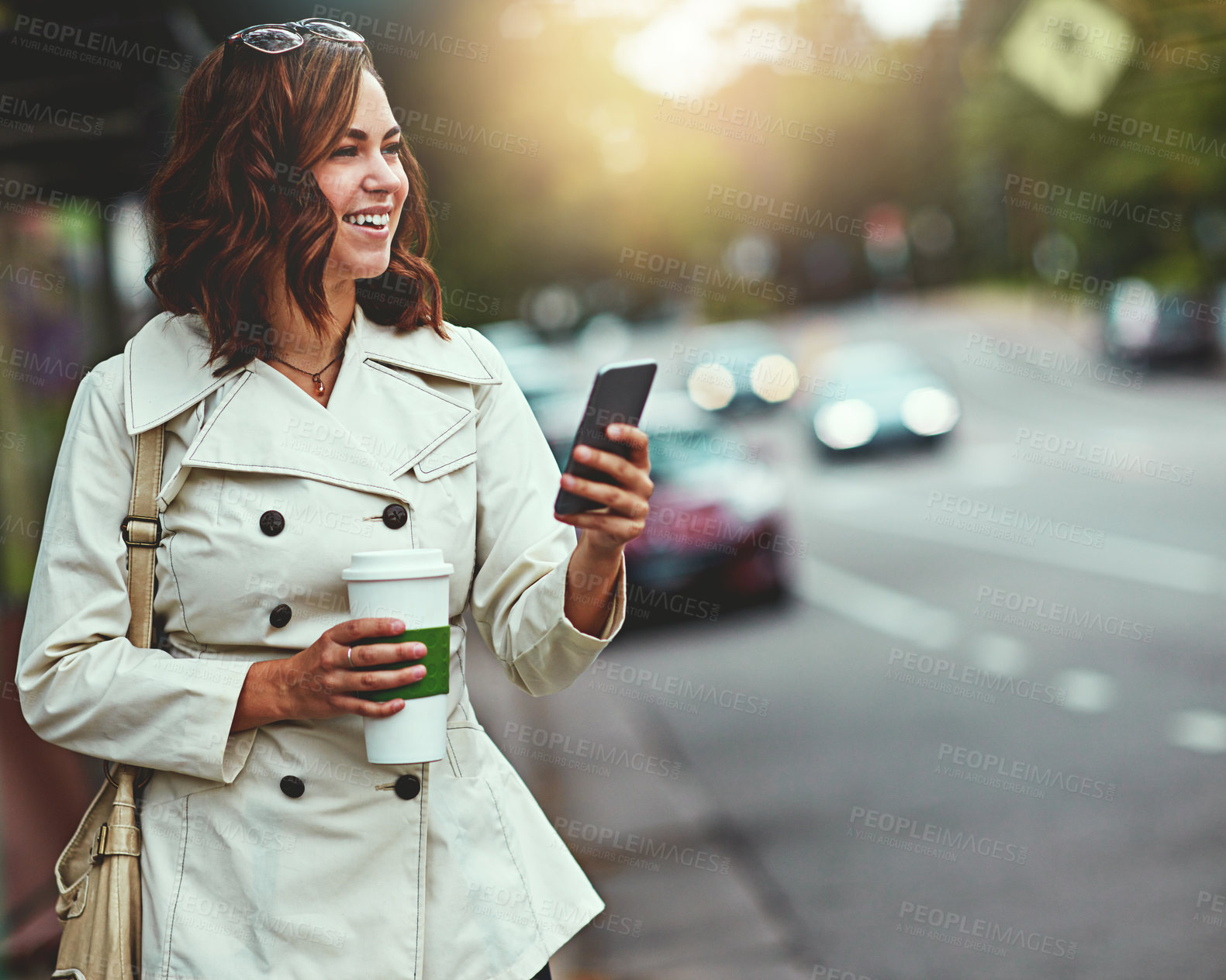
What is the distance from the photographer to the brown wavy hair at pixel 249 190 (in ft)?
6.11

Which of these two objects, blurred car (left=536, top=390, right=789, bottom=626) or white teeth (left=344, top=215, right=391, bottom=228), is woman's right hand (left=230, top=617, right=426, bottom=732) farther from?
blurred car (left=536, top=390, right=789, bottom=626)

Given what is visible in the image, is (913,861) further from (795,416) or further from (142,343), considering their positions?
(795,416)

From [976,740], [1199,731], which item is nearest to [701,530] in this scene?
[976,740]

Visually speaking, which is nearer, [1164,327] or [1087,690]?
[1087,690]

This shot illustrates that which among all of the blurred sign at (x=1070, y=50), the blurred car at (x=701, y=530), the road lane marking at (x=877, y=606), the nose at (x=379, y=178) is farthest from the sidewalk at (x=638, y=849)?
the blurred sign at (x=1070, y=50)

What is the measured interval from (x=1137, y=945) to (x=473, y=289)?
15.7ft

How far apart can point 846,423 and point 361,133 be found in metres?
18.7

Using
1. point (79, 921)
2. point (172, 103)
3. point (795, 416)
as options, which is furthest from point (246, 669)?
point (795, 416)

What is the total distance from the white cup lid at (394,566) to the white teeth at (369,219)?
506 mm

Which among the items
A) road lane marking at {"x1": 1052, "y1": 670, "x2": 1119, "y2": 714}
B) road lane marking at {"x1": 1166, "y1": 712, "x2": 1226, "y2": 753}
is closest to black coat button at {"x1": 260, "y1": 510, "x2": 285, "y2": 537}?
road lane marking at {"x1": 1166, "y1": 712, "x2": 1226, "y2": 753}

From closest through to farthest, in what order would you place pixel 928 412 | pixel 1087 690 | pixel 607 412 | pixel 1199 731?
pixel 607 412 → pixel 1199 731 → pixel 1087 690 → pixel 928 412

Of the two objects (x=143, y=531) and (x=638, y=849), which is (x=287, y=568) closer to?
(x=143, y=531)

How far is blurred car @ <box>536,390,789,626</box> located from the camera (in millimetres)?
10227

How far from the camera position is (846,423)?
20.1 metres
